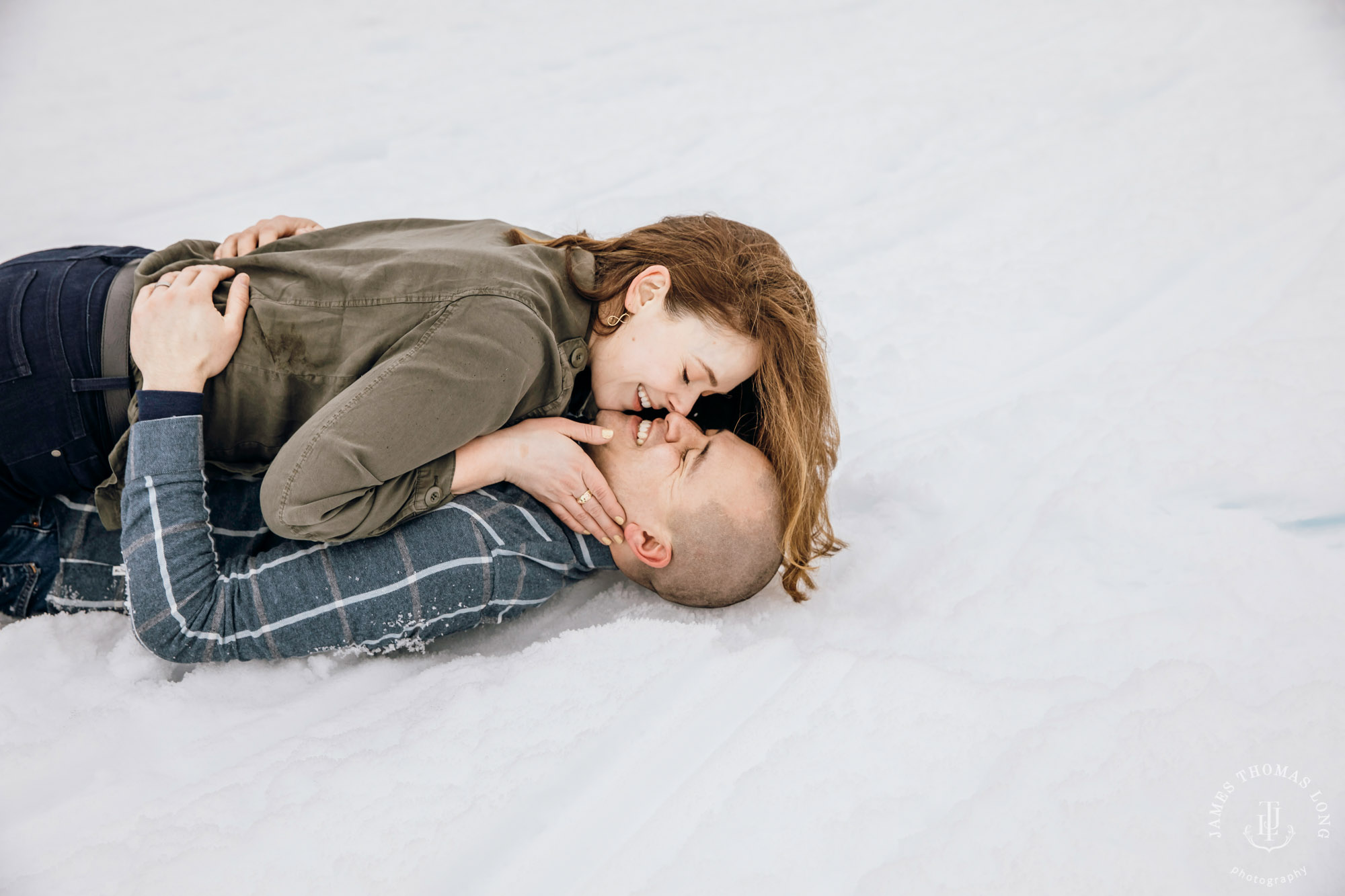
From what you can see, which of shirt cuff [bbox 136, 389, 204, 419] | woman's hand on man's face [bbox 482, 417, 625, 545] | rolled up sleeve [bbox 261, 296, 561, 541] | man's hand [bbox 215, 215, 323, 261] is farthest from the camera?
man's hand [bbox 215, 215, 323, 261]

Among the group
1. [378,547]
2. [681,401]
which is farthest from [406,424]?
[681,401]

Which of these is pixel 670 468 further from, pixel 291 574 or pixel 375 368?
pixel 291 574

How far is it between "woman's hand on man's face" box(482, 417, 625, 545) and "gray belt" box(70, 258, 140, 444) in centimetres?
62

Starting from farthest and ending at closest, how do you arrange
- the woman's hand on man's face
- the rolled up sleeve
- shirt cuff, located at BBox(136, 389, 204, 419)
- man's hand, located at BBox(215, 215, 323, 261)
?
man's hand, located at BBox(215, 215, 323, 261), the woman's hand on man's face, shirt cuff, located at BBox(136, 389, 204, 419), the rolled up sleeve

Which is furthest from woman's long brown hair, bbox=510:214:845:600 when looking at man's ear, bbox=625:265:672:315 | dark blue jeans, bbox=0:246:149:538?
dark blue jeans, bbox=0:246:149:538

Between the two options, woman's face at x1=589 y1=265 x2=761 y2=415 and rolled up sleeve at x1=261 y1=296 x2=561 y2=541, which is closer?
rolled up sleeve at x1=261 y1=296 x2=561 y2=541

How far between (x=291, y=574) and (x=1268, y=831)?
146 centimetres

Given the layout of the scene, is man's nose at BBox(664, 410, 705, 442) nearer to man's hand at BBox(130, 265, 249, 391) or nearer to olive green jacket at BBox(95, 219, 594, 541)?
olive green jacket at BBox(95, 219, 594, 541)

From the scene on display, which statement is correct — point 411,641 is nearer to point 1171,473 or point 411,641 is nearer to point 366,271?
point 366,271

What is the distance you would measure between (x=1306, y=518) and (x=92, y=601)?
2.32 meters

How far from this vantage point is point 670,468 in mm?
1518

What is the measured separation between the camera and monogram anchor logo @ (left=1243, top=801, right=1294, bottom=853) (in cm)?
105

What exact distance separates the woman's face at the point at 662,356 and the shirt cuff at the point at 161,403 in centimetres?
70

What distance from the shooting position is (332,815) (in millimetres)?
1096
